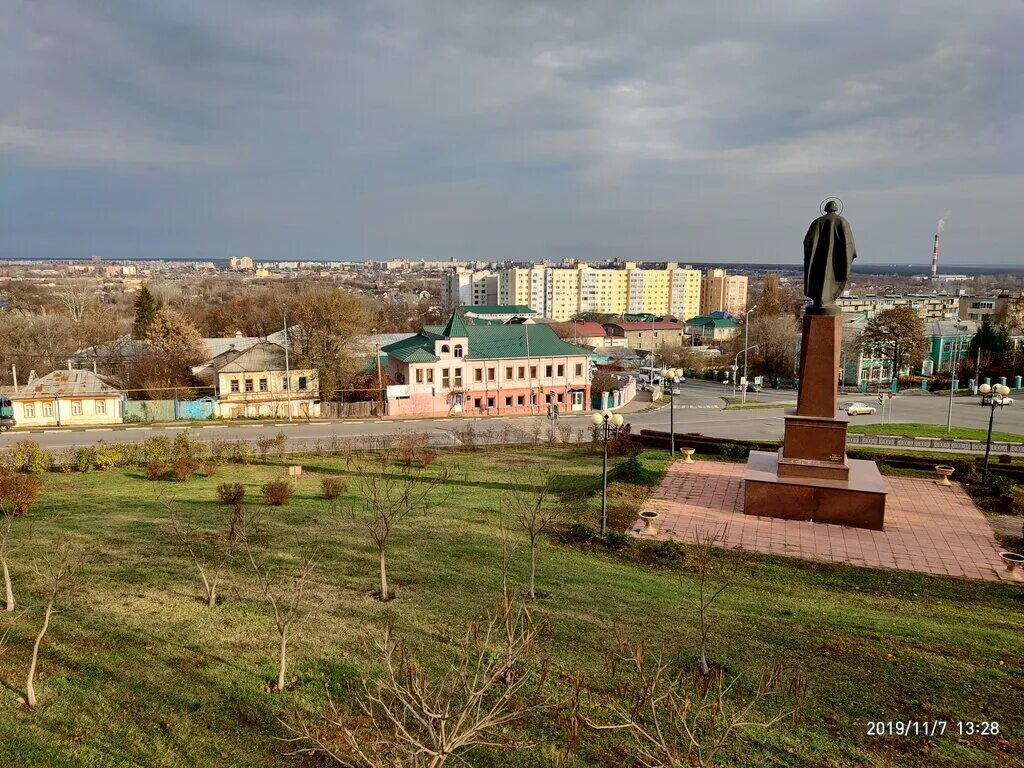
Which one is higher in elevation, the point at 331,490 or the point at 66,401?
the point at 331,490

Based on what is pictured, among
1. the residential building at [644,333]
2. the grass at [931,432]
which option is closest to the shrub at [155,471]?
the grass at [931,432]

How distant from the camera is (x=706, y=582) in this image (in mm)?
11867

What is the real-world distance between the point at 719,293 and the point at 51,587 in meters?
142

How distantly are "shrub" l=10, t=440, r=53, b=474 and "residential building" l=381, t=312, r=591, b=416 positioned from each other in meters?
18.7

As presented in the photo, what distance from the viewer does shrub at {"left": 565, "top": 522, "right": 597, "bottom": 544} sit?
46.0 ft

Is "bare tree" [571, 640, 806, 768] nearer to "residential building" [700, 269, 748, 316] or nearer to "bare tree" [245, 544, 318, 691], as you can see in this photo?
"bare tree" [245, 544, 318, 691]

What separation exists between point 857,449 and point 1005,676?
1620cm

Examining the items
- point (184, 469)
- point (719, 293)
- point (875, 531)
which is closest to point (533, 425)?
point (184, 469)

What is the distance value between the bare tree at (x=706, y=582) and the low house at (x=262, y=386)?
27426 mm

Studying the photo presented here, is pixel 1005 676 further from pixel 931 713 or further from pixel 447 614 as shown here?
pixel 447 614

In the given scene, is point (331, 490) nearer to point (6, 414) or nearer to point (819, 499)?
point (819, 499)

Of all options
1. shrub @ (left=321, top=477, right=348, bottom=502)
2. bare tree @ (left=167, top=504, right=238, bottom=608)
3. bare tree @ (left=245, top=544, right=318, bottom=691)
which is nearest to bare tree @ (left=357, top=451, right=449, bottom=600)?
shrub @ (left=321, top=477, right=348, bottom=502)

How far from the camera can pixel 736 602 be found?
10641 mm

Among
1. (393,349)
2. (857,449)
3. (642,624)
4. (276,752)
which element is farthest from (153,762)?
(393,349)
